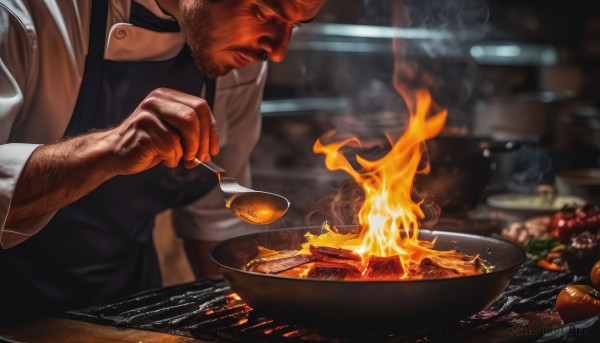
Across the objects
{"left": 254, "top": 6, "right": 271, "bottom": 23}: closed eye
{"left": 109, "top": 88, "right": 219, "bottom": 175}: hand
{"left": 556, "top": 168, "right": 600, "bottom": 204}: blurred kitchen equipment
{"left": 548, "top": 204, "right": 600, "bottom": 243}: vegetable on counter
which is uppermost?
{"left": 254, "top": 6, "right": 271, "bottom": 23}: closed eye

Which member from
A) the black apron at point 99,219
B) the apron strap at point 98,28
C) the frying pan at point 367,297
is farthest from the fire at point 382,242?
the apron strap at point 98,28

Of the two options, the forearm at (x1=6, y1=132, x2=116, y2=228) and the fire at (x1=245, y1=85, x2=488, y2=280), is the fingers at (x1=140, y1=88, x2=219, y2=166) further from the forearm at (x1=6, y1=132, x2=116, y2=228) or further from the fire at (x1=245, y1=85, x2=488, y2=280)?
the fire at (x1=245, y1=85, x2=488, y2=280)

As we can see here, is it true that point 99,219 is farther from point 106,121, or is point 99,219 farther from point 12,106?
point 12,106

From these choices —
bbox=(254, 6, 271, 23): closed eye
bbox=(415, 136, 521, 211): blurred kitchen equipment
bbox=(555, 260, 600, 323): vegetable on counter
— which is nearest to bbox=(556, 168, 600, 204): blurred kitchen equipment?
bbox=(415, 136, 521, 211): blurred kitchen equipment

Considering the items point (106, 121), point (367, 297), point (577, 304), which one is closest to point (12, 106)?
point (106, 121)

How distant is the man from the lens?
6.08ft

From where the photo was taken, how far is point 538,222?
10.2 ft

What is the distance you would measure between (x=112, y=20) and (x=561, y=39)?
830 centimetres

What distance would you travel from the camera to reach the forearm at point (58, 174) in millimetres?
1838

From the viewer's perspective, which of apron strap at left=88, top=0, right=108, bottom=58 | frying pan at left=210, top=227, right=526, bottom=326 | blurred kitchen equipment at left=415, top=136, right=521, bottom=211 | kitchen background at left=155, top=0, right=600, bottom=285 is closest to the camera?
frying pan at left=210, top=227, right=526, bottom=326

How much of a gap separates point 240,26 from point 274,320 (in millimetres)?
931

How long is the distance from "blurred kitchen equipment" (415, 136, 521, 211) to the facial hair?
994 mm

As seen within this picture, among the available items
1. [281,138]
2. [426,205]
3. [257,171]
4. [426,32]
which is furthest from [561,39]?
[426,205]

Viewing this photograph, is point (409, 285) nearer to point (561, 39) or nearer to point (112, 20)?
point (112, 20)
